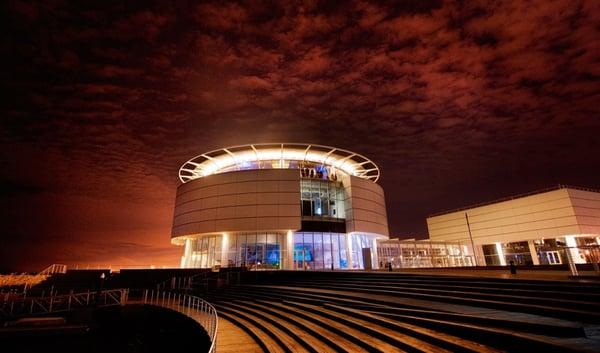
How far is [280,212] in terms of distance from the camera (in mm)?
34250

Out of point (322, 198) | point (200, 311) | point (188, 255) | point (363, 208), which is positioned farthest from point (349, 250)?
point (200, 311)

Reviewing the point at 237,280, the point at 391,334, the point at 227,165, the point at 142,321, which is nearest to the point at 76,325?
the point at 142,321

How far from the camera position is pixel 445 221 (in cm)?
5828

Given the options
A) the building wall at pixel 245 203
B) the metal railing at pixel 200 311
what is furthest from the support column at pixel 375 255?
the metal railing at pixel 200 311

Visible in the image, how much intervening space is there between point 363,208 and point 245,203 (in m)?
15.6

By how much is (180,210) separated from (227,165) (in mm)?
9273

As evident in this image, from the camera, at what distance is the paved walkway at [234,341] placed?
8422 mm

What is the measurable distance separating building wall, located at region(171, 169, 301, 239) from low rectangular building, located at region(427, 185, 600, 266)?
3190cm

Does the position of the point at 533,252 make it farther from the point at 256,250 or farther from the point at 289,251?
the point at 256,250

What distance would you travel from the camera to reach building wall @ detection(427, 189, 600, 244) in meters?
39.9

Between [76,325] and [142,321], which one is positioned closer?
[76,325]

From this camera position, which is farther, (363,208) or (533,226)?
(533,226)

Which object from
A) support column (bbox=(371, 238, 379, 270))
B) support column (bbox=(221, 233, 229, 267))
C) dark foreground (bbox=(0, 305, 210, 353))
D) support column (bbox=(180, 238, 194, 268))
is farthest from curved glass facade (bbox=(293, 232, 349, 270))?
dark foreground (bbox=(0, 305, 210, 353))

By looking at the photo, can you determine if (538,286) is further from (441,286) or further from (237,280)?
(237,280)
